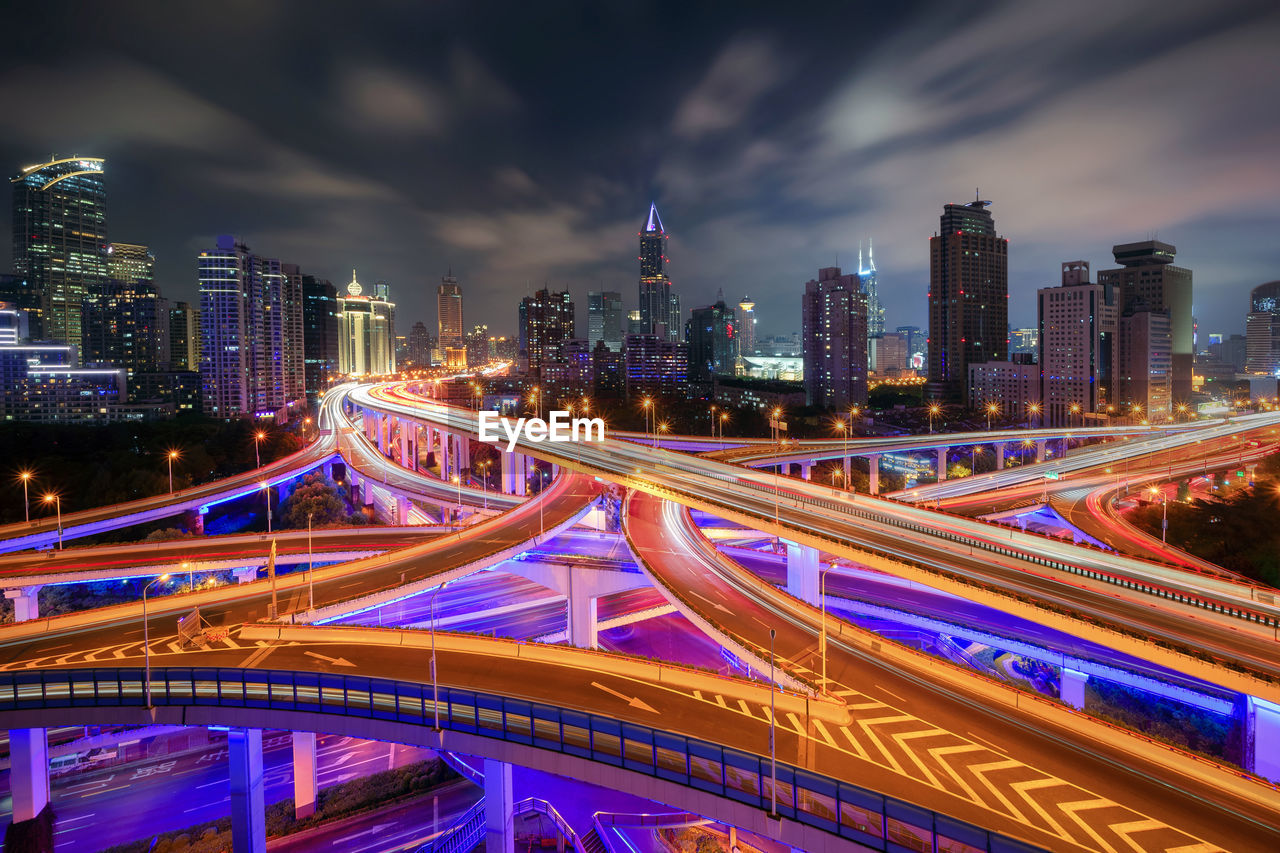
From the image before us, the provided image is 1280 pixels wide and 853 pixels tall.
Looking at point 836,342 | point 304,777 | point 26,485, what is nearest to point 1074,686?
point 304,777

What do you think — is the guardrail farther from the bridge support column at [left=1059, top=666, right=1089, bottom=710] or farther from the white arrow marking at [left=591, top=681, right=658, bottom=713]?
the bridge support column at [left=1059, top=666, right=1089, bottom=710]

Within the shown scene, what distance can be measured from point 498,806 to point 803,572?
71.7 ft

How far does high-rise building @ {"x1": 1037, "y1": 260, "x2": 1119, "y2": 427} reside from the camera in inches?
5413

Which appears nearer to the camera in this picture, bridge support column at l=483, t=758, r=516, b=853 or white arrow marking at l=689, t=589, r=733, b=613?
bridge support column at l=483, t=758, r=516, b=853

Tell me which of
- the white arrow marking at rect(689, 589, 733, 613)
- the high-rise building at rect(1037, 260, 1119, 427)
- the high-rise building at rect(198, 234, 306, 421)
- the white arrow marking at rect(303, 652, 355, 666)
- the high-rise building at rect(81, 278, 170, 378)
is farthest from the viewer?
the high-rise building at rect(81, 278, 170, 378)

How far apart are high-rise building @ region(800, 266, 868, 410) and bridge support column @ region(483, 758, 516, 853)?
15121cm

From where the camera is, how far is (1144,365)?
478 feet

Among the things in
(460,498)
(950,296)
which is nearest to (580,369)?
(950,296)

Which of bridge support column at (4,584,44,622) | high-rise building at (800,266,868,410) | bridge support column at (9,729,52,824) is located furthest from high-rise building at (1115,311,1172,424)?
bridge support column at (4,584,44,622)

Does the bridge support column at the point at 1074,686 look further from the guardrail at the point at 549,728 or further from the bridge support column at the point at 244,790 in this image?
the bridge support column at the point at 244,790

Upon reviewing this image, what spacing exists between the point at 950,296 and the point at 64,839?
212 metres

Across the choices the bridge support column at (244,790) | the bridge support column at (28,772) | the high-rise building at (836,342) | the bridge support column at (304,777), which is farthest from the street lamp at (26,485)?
the high-rise building at (836,342)

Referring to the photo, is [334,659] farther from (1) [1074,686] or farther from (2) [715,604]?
(1) [1074,686]

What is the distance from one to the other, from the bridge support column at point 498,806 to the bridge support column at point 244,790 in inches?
377
